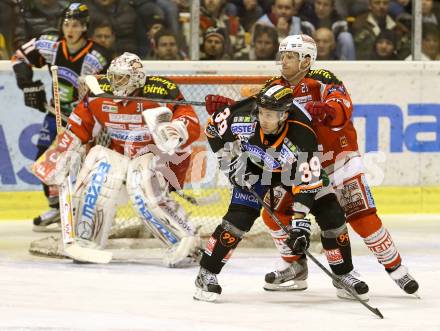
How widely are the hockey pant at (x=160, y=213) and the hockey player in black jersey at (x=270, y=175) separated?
1.14 metres

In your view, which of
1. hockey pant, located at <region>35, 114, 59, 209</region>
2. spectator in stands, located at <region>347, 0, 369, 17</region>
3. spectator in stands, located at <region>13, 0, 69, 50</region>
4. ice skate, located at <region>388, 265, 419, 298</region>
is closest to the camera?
ice skate, located at <region>388, 265, 419, 298</region>

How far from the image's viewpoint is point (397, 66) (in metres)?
9.21

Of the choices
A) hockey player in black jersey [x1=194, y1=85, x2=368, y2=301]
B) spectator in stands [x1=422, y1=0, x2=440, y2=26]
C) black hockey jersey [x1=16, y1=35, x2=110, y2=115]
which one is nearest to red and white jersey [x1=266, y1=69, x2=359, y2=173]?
hockey player in black jersey [x1=194, y1=85, x2=368, y2=301]

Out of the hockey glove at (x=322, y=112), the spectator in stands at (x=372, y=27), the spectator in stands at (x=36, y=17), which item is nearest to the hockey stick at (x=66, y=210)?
the spectator in stands at (x=36, y=17)

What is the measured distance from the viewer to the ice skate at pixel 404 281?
619cm

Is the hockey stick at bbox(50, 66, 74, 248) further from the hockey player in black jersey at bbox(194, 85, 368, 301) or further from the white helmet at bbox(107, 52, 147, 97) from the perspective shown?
the hockey player in black jersey at bbox(194, 85, 368, 301)

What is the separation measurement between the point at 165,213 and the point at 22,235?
5.04ft

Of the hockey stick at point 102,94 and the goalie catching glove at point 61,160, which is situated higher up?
the hockey stick at point 102,94

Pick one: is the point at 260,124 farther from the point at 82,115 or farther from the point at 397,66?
the point at 397,66

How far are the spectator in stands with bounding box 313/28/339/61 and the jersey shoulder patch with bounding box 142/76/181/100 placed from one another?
1992 mm

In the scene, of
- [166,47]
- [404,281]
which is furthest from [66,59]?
[404,281]

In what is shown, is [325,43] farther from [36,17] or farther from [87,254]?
[87,254]

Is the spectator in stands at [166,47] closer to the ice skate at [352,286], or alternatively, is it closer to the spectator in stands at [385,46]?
the spectator in stands at [385,46]

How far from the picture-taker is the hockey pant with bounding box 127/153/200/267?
726cm
